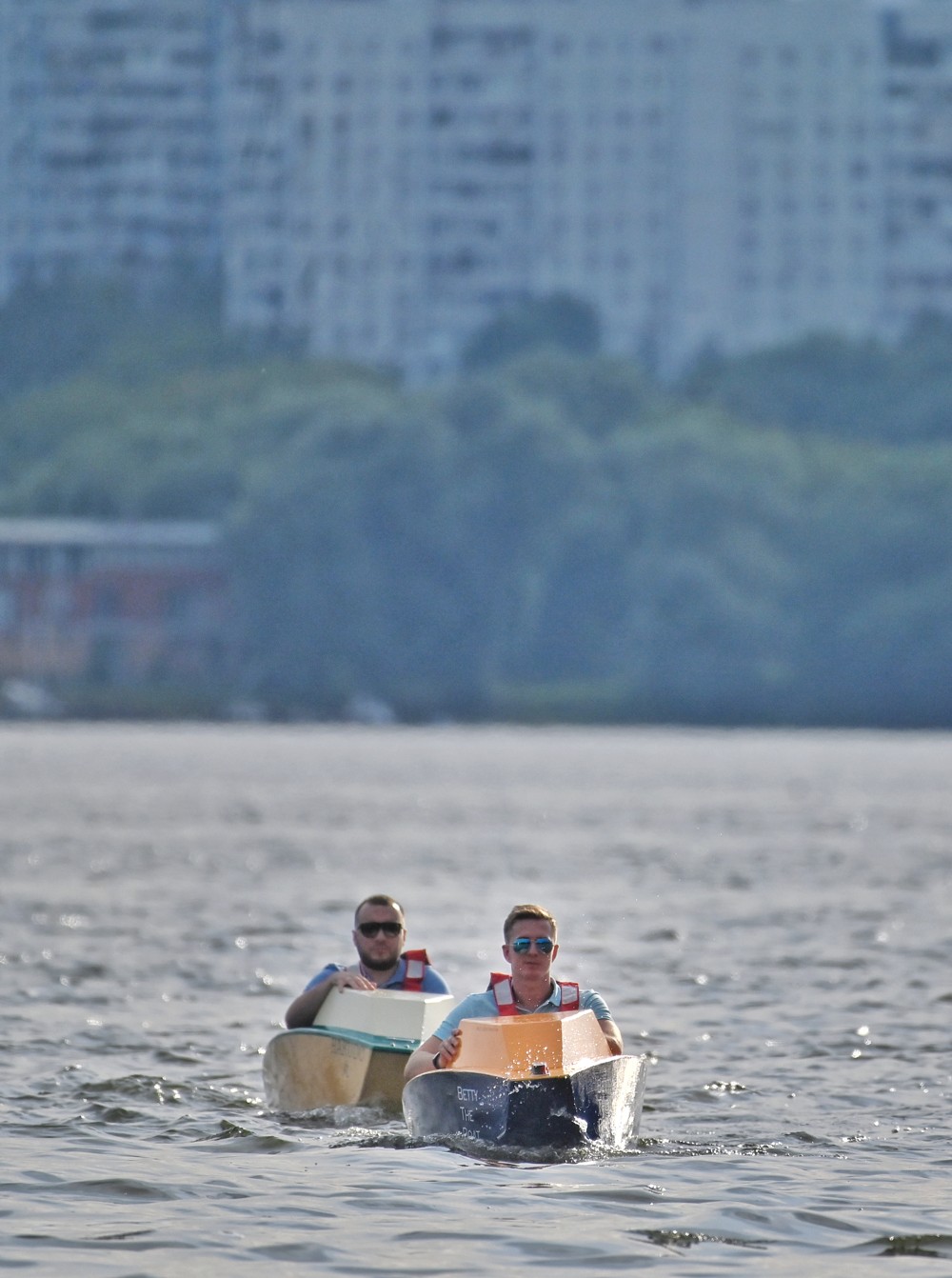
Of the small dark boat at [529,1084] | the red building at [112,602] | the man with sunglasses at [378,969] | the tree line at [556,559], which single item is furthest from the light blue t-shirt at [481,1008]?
the red building at [112,602]

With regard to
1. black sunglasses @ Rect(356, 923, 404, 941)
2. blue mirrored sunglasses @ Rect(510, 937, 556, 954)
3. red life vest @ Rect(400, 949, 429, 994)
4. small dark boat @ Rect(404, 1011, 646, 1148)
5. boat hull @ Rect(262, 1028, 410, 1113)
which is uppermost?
blue mirrored sunglasses @ Rect(510, 937, 556, 954)

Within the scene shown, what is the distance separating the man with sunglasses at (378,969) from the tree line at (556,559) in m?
134

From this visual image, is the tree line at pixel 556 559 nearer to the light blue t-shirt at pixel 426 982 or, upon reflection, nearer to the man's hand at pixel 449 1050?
the light blue t-shirt at pixel 426 982

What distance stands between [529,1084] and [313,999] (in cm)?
342

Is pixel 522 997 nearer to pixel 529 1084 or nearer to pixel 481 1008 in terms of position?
pixel 481 1008

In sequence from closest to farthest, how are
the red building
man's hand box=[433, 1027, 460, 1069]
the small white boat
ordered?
man's hand box=[433, 1027, 460, 1069] → the small white boat → the red building

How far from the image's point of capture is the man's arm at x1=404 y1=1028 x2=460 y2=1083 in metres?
16.3

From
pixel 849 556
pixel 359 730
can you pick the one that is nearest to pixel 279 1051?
pixel 359 730

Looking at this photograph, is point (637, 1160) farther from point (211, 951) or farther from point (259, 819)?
point (259, 819)

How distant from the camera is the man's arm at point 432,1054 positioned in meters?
16.3

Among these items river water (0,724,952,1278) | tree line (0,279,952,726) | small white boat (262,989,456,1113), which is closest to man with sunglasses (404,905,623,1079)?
river water (0,724,952,1278)

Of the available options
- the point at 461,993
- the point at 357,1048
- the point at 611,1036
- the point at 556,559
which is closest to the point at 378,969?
the point at 357,1048

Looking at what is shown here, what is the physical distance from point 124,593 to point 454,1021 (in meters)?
153

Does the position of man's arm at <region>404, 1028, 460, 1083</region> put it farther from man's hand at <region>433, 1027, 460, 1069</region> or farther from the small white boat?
the small white boat
